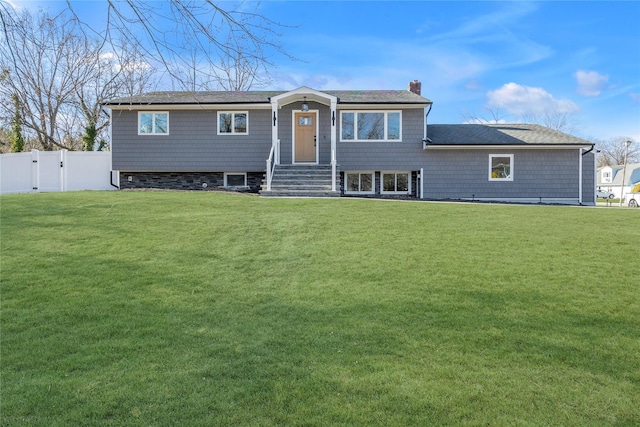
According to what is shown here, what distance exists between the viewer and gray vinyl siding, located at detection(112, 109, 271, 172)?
1750cm

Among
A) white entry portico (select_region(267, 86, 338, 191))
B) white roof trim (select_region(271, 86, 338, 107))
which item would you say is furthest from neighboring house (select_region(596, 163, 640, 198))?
white roof trim (select_region(271, 86, 338, 107))

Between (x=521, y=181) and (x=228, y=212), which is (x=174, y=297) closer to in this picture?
(x=228, y=212)

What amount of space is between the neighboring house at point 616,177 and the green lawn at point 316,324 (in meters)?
50.3

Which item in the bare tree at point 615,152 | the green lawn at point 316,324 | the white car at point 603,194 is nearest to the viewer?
the green lawn at point 316,324

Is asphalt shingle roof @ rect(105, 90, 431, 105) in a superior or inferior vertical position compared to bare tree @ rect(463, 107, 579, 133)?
inferior

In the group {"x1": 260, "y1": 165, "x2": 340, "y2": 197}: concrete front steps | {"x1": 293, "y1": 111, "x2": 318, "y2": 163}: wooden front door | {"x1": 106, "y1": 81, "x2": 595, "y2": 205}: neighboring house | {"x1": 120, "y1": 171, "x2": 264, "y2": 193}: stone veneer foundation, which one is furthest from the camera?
{"x1": 120, "y1": 171, "x2": 264, "y2": 193}: stone veneer foundation

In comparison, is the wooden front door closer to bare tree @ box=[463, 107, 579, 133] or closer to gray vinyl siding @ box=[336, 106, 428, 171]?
gray vinyl siding @ box=[336, 106, 428, 171]

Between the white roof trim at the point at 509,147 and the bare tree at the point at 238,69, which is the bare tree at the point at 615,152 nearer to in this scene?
the white roof trim at the point at 509,147

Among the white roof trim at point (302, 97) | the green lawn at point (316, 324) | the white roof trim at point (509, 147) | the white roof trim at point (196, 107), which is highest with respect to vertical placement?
the white roof trim at point (302, 97)

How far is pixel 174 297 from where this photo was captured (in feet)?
16.5

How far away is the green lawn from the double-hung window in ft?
31.6

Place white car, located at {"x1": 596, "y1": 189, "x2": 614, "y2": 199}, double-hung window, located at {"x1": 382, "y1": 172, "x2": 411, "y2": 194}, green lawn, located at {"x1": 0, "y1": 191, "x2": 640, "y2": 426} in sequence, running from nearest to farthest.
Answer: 1. green lawn, located at {"x1": 0, "y1": 191, "x2": 640, "y2": 426}
2. double-hung window, located at {"x1": 382, "y1": 172, "x2": 411, "y2": 194}
3. white car, located at {"x1": 596, "y1": 189, "x2": 614, "y2": 199}

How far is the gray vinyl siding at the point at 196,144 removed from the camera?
1750cm

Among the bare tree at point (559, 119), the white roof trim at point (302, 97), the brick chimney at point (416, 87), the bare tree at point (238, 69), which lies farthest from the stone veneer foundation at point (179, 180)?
the bare tree at point (559, 119)
